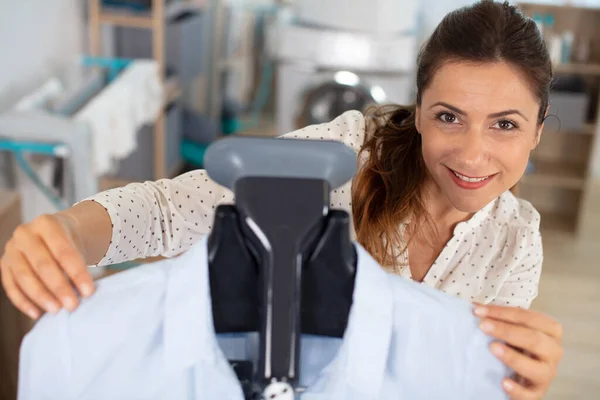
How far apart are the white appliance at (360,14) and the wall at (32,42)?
41.8 inches

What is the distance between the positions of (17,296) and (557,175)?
11.0 feet

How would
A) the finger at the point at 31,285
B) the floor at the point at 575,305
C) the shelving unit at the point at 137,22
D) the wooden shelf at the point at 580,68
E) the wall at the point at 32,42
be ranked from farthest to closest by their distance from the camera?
the wooden shelf at the point at 580,68 → the shelving unit at the point at 137,22 → the floor at the point at 575,305 → the wall at the point at 32,42 → the finger at the point at 31,285

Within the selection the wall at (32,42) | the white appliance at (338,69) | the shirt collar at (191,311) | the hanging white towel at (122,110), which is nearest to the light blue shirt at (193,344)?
the shirt collar at (191,311)

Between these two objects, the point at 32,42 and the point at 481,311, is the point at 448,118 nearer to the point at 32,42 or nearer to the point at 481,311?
the point at 481,311

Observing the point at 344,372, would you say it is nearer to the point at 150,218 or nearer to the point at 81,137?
the point at 150,218

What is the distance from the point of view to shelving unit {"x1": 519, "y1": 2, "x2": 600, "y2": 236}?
3605 mm

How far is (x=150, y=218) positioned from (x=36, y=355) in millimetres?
321

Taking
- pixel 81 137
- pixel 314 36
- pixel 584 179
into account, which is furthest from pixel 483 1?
pixel 584 179

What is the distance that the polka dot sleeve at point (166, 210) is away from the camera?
3.26 feet

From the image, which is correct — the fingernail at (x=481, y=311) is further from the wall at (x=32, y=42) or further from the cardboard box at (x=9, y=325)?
the wall at (x=32, y=42)

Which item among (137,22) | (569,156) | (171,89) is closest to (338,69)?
(171,89)

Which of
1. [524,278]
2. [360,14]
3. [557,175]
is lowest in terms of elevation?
[557,175]

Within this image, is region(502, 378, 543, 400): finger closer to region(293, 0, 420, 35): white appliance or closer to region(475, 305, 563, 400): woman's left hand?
region(475, 305, 563, 400): woman's left hand

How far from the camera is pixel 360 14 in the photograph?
3395mm
